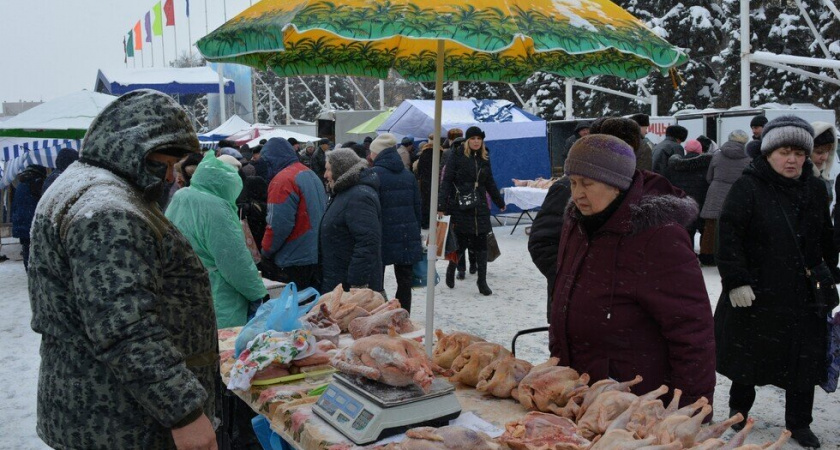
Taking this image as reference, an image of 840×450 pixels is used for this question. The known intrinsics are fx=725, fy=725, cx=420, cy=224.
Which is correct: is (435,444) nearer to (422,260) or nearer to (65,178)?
(65,178)

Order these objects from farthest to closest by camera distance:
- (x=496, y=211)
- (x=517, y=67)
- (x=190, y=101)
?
(x=190, y=101)
(x=496, y=211)
(x=517, y=67)

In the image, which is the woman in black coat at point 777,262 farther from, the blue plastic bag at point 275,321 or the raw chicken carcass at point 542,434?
the blue plastic bag at point 275,321

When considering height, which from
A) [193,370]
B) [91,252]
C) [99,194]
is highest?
[99,194]

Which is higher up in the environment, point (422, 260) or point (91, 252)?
point (91, 252)

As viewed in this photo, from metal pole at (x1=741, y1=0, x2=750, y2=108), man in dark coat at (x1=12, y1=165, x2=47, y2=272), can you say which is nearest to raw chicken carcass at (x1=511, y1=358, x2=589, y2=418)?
man in dark coat at (x1=12, y1=165, x2=47, y2=272)

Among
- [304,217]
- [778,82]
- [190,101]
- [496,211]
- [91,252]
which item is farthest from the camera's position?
[190,101]

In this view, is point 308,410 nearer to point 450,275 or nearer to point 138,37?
point 450,275

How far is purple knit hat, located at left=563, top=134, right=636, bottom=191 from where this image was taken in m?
2.87

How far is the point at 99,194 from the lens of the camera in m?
2.23

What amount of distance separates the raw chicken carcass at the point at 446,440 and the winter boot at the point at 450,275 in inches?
277

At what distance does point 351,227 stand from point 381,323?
198cm

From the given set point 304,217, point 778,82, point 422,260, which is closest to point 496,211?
point 422,260

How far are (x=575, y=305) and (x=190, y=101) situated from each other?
5355 centimetres

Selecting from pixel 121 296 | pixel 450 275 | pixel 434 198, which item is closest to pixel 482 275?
pixel 450 275
